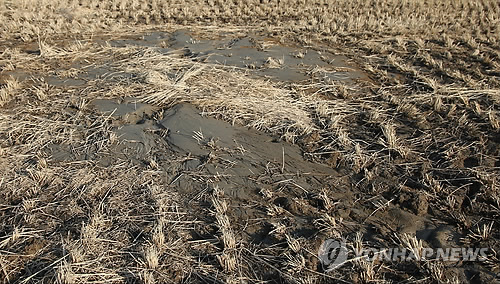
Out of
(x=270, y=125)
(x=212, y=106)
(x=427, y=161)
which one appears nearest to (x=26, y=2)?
(x=212, y=106)

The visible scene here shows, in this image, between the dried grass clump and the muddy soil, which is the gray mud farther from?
the muddy soil

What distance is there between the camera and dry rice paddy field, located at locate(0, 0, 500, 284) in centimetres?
297

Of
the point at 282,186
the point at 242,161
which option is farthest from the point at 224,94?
the point at 282,186

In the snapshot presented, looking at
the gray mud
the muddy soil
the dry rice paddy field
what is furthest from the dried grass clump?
the gray mud

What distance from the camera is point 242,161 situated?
417cm

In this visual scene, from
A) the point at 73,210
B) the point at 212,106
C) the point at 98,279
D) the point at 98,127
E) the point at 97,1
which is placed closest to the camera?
the point at 98,279

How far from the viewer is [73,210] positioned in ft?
11.3

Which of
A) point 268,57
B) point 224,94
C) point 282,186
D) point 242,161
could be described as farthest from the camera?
point 268,57

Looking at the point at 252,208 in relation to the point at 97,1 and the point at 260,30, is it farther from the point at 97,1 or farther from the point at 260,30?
the point at 97,1

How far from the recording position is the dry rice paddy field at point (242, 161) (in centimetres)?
297

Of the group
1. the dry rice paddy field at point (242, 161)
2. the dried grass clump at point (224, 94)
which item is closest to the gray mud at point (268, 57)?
the dry rice paddy field at point (242, 161)

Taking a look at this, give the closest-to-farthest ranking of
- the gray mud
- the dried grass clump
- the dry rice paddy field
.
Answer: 1. the dry rice paddy field
2. the dried grass clump
3. the gray mud

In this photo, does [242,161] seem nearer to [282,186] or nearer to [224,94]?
[282,186]

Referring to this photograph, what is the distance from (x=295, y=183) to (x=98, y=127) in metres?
2.65
